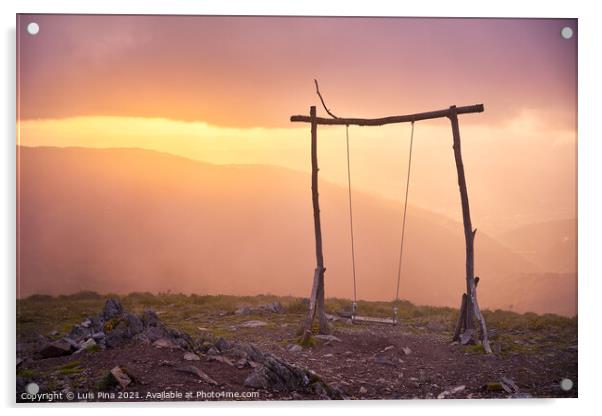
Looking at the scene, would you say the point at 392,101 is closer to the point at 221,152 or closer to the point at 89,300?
the point at 221,152

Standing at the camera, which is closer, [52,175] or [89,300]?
[52,175]

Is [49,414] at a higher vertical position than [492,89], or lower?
lower

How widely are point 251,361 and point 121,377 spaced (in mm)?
1518

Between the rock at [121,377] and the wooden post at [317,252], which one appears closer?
the rock at [121,377]

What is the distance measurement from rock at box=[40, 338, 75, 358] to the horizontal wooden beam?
13.6 ft

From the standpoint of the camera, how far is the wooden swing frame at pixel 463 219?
7766 millimetres

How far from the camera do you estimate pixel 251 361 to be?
7.12 m

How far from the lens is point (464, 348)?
778 centimetres

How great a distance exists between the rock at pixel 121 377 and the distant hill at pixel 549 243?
5.50 m

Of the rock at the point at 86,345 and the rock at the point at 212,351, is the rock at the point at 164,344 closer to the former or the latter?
the rock at the point at 212,351

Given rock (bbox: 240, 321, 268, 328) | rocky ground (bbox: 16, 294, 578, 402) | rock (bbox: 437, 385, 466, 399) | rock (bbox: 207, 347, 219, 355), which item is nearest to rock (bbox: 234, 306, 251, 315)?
rock (bbox: 240, 321, 268, 328)

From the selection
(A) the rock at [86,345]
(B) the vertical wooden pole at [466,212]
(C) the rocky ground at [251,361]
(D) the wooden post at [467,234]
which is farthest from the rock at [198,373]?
(B) the vertical wooden pole at [466,212]
